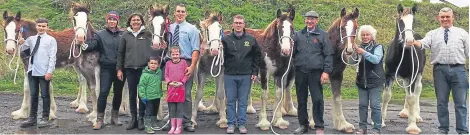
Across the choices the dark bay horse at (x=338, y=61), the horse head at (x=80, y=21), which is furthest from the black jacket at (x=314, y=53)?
the horse head at (x=80, y=21)

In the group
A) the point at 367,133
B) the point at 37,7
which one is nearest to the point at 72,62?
the point at 367,133

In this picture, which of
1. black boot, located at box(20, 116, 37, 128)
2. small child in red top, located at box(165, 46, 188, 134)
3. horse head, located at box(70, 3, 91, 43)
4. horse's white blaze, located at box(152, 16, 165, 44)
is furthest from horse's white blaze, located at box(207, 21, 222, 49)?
black boot, located at box(20, 116, 37, 128)

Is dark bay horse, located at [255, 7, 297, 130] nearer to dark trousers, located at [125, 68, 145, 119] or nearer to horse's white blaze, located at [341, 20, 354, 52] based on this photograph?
horse's white blaze, located at [341, 20, 354, 52]

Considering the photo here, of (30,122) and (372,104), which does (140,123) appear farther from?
(372,104)

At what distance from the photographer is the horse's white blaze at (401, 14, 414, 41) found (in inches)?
305

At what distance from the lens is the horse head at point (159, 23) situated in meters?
7.87

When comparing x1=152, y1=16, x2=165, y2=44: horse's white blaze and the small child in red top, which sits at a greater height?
x1=152, y1=16, x2=165, y2=44: horse's white blaze

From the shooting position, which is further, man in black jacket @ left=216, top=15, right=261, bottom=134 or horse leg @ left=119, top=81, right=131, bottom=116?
horse leg @ left=119, top=81, right=131, bottom=116

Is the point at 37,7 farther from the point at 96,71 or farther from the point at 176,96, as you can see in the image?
the point at 176,96

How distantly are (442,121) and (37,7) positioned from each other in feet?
68.8

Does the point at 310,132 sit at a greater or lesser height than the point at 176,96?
lesser

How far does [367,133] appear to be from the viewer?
8125 millimetres

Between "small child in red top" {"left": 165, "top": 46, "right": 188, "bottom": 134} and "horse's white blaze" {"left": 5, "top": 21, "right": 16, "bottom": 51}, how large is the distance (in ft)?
10.5

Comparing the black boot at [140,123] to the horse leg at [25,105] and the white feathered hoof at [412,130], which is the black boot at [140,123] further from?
the white feathered hoof at [412,130]
